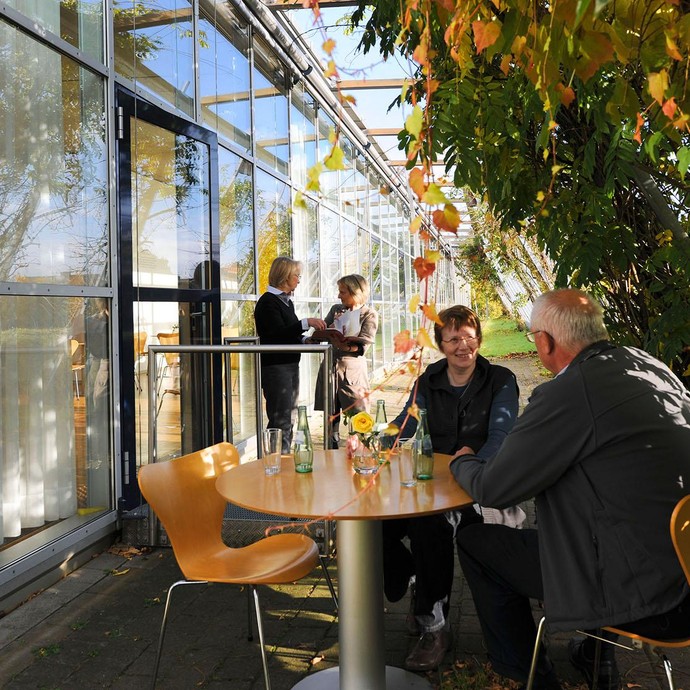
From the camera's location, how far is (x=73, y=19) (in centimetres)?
427

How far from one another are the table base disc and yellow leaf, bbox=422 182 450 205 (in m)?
2.14

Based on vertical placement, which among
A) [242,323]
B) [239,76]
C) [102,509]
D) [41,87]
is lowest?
[102,509]

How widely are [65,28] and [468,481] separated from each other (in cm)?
339

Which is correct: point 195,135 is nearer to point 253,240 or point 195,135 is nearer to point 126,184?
point 126,184

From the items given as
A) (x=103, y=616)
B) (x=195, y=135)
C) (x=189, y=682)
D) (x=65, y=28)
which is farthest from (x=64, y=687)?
(x=195, y=135)

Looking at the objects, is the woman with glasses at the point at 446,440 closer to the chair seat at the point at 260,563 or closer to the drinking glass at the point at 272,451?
the chair seat at the point at 260,563

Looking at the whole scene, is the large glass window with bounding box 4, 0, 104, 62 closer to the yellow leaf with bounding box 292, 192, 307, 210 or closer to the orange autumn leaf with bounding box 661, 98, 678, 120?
the yellow leaf with bounding box 292, 192, 307, 210

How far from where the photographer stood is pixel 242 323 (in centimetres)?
717

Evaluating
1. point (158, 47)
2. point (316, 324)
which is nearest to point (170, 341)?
point (316, 324)

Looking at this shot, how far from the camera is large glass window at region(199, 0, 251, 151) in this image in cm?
641

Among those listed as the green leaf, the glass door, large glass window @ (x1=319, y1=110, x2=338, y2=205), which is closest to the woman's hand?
the glass door

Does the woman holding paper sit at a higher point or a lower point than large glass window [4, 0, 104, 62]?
lower

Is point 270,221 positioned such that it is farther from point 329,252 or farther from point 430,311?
point 430,311

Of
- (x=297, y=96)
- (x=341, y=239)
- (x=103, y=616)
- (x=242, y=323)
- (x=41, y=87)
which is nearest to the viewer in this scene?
(x=103, y=616)
